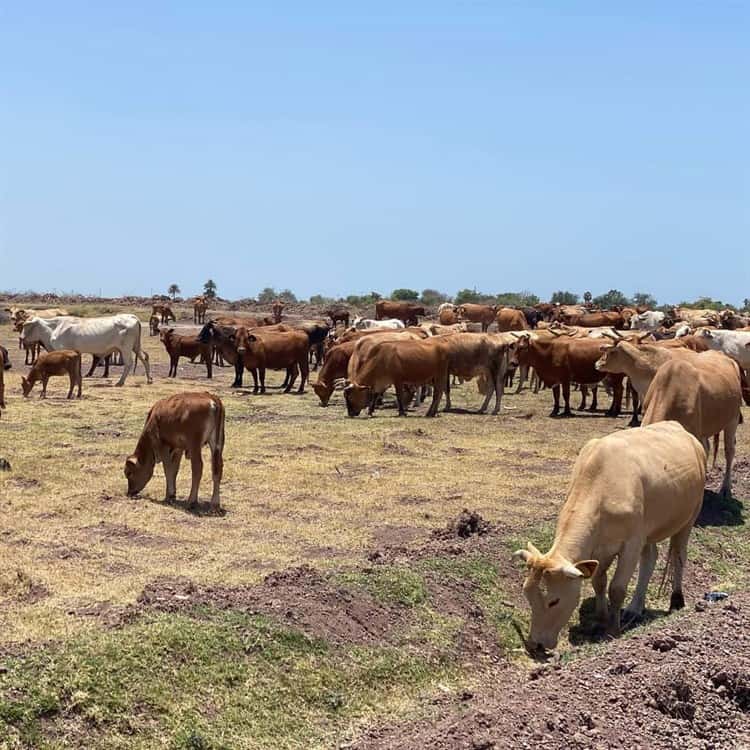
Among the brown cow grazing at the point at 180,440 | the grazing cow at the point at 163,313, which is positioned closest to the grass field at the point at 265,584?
the brown cow grazing at the point at 180,440

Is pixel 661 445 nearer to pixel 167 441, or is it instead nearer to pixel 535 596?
pixel 535 596

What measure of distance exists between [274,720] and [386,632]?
1688 mm

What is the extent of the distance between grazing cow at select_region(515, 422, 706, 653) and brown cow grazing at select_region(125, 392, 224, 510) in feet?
15.4

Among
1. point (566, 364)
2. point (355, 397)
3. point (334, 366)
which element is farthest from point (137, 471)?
point (566, 364)

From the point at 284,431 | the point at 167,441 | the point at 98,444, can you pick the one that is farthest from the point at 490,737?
the point at 284,431

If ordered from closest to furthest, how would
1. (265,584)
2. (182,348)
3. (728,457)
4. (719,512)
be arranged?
(265,584) → (719,512) → (728,457) → (182,348)

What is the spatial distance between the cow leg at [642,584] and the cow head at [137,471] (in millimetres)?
5736

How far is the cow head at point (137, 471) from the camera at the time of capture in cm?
1252

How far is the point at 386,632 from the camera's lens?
8.53 m

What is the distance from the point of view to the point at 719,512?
13.4 meters

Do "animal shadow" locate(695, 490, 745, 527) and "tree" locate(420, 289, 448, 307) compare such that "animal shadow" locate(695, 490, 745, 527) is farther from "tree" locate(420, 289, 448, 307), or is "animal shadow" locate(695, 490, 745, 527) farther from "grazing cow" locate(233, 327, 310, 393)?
"tree" locate(420, 289, 448, 307)

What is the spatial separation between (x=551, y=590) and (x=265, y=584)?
236 centimetres

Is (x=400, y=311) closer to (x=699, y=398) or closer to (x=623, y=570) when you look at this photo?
(x=699, y=398)

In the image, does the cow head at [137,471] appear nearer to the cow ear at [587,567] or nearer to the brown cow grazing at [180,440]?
the brown cow grazing at [180,440]
